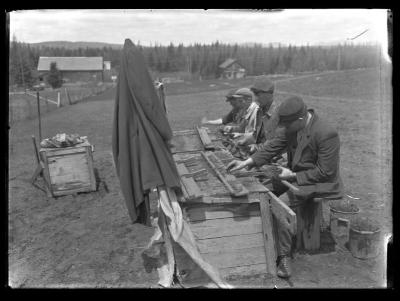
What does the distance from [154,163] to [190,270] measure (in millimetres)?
1369

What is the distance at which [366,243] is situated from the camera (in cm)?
468

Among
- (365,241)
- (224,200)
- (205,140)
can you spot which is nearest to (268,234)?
(224,200)

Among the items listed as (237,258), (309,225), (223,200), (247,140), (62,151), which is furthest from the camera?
(62,151)

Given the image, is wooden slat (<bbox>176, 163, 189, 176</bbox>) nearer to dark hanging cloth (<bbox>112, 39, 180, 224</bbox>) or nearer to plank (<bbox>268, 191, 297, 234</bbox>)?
dark hanging cloth (<bbox>112, 39, 180, 224</bbox>)

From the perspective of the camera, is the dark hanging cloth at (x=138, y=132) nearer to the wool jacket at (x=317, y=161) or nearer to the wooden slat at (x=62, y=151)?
the wool jacket at (x=317, y=161)

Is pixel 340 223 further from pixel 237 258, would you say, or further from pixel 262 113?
pixel 262 113

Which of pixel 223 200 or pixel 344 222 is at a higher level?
pixel 223 200

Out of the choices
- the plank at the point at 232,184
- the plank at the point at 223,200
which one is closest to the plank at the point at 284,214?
the plank at the point at 223,200

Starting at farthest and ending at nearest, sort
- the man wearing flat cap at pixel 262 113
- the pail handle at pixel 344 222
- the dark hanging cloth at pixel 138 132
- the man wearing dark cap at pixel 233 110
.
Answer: the man wearing dark cap at pixel 233 110
the man wearing flat cap at pixel 262 113
the pail handle at pixel 344 222
the dark hanging cloth at pixel 138 132

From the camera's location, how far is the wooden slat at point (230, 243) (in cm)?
421

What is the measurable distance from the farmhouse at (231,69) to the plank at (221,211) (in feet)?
129

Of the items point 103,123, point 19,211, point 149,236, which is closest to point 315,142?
point 149,236

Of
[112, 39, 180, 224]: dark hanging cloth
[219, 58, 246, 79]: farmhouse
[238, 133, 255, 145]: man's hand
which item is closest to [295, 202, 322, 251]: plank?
[238, 133, 255, 145]: man's hand

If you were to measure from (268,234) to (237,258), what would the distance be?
47cm
